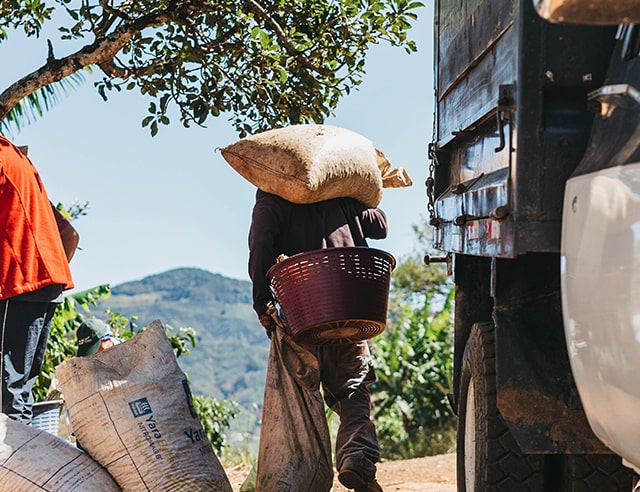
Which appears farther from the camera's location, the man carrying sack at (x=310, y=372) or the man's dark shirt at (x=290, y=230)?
the man's dark shirt at (x=290, y=230)

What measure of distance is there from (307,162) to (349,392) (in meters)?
1.17

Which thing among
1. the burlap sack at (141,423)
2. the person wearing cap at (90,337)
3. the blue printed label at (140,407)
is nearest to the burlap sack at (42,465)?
the burlap sack at (141,423)

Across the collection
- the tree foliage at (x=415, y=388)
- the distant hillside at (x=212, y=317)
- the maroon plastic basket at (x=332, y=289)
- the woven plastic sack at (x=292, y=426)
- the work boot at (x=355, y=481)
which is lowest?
the distant hillside at (x=212, y=317)

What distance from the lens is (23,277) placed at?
489 cm

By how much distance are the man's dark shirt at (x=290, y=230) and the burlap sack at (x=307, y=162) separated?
0.30 feet

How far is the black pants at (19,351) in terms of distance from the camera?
15.9 feet

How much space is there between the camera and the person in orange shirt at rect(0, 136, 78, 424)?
486 centimetres

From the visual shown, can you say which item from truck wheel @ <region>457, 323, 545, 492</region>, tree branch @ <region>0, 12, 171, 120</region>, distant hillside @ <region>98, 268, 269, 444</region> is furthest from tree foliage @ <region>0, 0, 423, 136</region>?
distant hillside @ <region>98, 268, 269, 444</region>

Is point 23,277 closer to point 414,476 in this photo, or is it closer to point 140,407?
point 140,407

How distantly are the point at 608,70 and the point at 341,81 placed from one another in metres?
4.35

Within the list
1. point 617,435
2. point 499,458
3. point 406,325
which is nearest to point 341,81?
point 499,458

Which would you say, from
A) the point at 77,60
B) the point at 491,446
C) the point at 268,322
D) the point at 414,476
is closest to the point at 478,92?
the point at 491,446

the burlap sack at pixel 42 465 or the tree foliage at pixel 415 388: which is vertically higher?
the burlap sack at pixel 42 465

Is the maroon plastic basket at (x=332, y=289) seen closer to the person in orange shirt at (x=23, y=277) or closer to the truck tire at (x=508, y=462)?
the truck tire at (x=508, y=462)
